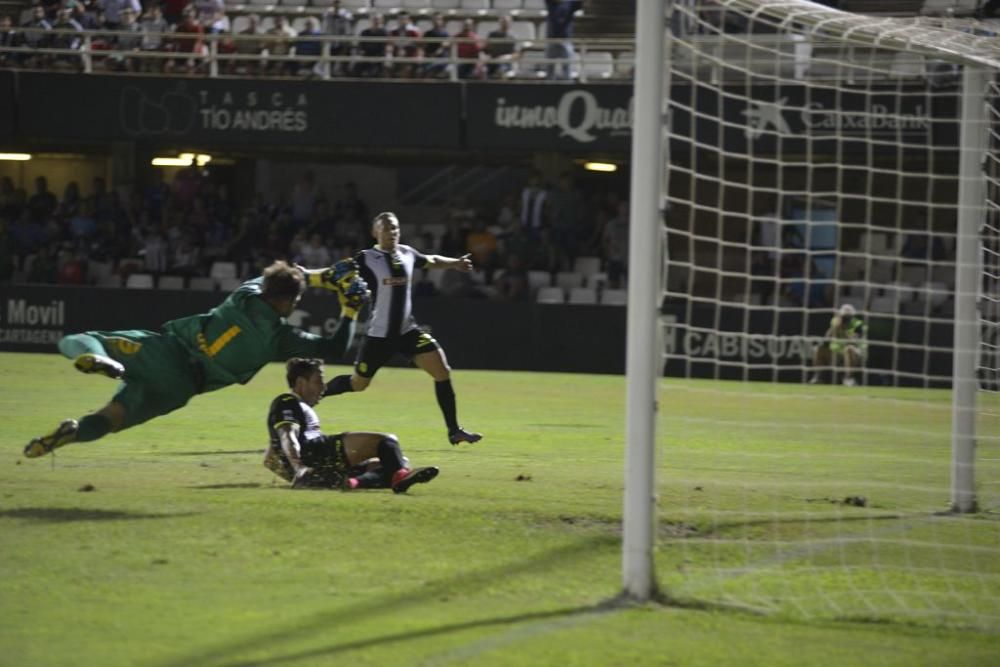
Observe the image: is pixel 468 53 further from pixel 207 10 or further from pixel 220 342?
pixel 220 342

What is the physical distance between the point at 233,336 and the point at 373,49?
19.2 meters

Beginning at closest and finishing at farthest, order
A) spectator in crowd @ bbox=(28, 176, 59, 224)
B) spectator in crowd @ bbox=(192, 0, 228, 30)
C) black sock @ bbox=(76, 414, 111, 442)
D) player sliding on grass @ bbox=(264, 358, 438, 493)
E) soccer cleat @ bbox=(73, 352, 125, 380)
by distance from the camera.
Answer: soccer cleat @ bbox=(73, 352, 125, 380), black sock @ bbox=(76, 414, 111, 442), player sliding on grass @ bbox=(264, 358, 438, 493), spectator in crowd @ bbox=(192, 0, 228, 30), spectator in crowd @ bbox=(28, 176, 59, 224)

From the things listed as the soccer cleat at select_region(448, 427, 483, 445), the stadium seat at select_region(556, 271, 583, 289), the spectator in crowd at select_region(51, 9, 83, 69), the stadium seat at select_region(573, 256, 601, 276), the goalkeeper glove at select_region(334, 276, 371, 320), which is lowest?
the soccer cleat at select_region(448, 427, 483, 445)

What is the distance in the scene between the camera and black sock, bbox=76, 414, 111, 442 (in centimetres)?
875

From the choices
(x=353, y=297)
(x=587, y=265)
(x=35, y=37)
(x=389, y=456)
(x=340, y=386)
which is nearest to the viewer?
(x=389, y=456)

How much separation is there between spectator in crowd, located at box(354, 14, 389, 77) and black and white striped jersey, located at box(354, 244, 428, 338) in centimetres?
1505

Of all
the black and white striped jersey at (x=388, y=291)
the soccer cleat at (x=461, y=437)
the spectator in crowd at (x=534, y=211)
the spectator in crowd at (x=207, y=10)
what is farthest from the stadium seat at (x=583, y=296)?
the soccer cleat at (x=461, y=437)

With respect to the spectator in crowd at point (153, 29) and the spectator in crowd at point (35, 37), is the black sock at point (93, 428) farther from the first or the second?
the spectator in crowd at point (35, 37)

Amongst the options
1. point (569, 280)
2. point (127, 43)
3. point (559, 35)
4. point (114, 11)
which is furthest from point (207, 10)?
point (569, 280)

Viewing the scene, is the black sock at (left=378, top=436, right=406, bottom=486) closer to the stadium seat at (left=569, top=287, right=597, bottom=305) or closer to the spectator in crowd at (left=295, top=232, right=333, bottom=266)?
the stadium seat at (left=569, top=287, right=597, bottom=305)

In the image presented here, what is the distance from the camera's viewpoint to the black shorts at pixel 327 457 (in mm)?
9508

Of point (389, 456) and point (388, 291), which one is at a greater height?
point (388, 291)

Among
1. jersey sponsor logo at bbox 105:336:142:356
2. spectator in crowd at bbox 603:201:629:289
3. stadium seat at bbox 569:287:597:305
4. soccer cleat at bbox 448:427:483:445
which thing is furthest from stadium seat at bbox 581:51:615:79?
jersey sponsor logo at bbox 105:336:142:356

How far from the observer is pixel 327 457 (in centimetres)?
955
